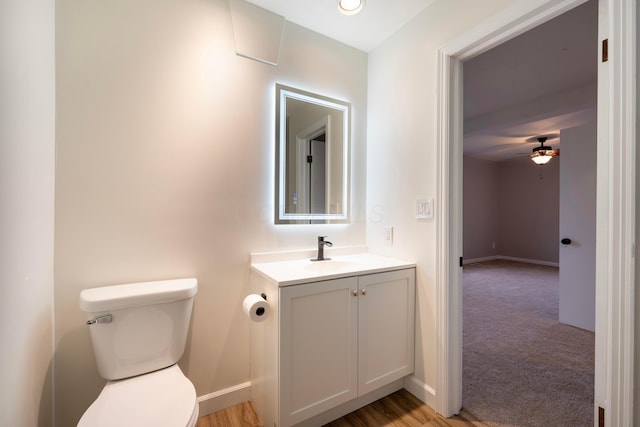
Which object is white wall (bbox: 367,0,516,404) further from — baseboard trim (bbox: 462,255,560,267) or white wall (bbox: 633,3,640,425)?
baseboard trim (bbox: 462,255,560,267)

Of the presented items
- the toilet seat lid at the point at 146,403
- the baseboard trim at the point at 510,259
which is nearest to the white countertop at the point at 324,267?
the toilet seat lid at the point at 146,403

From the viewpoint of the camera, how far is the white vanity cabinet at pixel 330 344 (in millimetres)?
1336

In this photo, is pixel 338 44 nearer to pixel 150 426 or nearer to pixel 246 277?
pixel 246 277

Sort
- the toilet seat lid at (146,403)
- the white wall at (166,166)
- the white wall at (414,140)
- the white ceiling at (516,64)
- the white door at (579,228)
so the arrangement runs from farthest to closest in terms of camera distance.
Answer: the white door at (579,228), the white ceiling at (516,64), the white wall at (414,140), the white wall at (166,166), the toilet seat lid at (146,403)

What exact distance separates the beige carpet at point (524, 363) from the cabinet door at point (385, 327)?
48 cm

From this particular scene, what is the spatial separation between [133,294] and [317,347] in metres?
0.92

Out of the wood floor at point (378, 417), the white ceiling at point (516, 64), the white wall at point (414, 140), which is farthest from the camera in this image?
the white ceiling at point (516, 64)

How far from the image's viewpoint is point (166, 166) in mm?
1498

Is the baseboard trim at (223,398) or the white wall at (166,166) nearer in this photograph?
the white wall at (166,166)

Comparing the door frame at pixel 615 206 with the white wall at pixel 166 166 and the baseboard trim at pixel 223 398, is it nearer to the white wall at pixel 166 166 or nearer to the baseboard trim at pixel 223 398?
the white wall at pixel 166 166

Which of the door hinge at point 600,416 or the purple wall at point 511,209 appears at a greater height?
the purple wall at point 511,209

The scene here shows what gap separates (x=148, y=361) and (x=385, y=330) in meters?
1.26

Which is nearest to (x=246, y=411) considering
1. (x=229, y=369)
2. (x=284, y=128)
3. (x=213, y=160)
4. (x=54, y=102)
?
(x=229, y=369)

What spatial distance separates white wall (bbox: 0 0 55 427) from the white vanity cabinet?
2.92 ft
